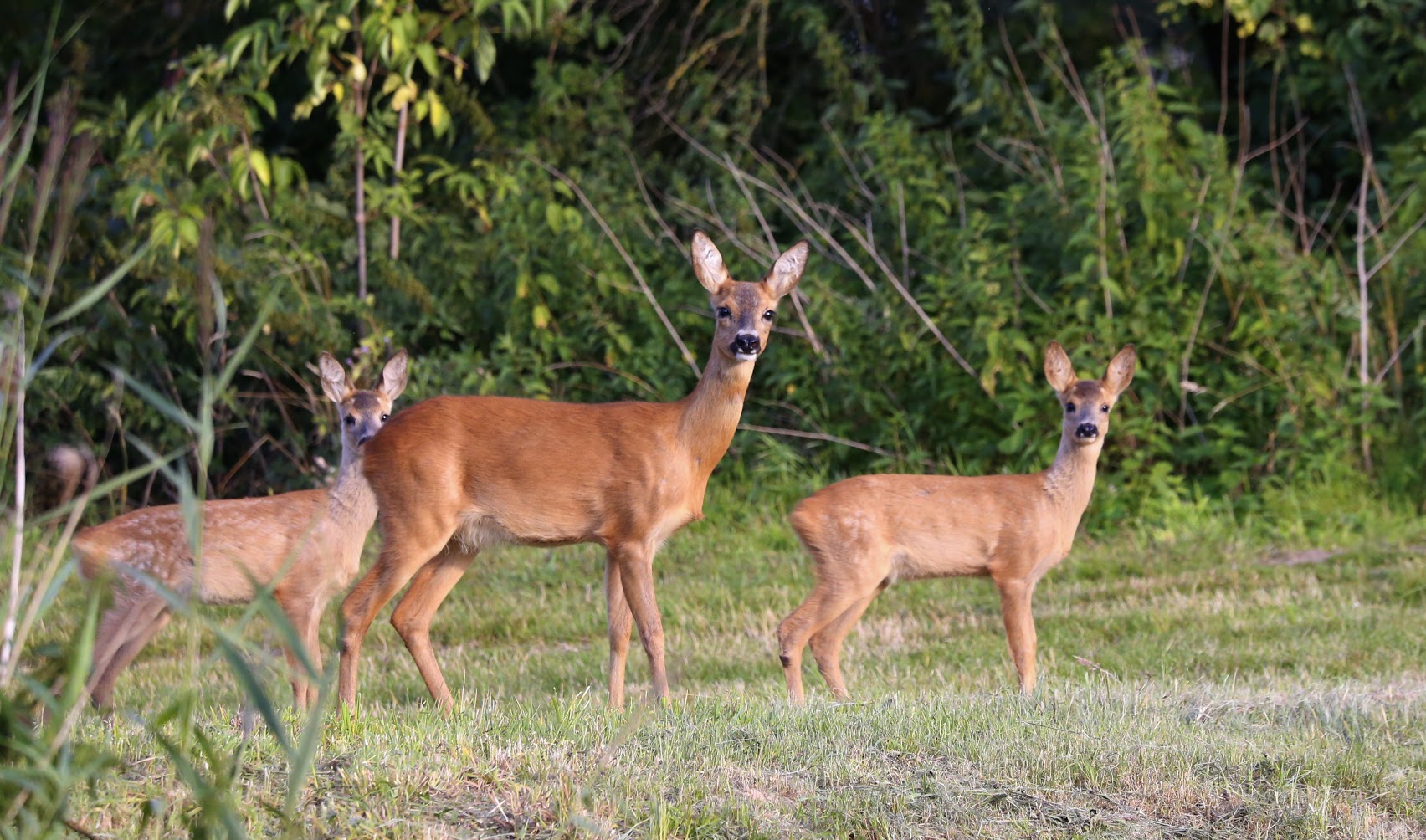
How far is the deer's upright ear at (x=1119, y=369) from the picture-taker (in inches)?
304

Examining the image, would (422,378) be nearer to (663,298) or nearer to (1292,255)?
(663,298)

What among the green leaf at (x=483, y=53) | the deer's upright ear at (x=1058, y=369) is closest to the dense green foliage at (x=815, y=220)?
the green leaf at (x=483, y=53)

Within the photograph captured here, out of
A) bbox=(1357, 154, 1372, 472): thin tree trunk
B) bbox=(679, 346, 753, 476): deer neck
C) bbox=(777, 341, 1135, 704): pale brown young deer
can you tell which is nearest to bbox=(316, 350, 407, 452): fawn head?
bbox=(679, 346, 753, 476): deer neck

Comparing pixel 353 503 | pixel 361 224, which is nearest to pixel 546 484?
pixel 353 503

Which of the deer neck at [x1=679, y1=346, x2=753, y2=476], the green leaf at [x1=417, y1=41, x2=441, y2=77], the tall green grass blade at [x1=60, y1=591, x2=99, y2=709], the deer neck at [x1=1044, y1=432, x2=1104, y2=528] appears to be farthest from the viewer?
the green leaf at [x1=417, y1=41, x2=441, y2=77]

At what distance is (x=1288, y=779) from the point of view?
4395mm

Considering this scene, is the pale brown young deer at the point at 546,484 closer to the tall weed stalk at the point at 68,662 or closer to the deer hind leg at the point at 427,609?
the deer hind leg at the point at 427,609

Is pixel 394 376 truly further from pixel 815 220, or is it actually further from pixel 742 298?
pixel 815 220

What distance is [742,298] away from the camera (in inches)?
259

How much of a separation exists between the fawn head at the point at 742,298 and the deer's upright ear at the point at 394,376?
1.61 m

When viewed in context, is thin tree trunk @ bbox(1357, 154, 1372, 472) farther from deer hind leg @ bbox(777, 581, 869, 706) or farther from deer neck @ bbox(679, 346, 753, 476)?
deer neck @ bbox(679, 346, 753, 476)

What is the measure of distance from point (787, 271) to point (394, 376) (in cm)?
200

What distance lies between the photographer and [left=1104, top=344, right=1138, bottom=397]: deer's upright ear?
7715mm

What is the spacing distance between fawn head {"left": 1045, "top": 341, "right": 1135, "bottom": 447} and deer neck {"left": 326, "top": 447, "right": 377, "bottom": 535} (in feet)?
10.1
